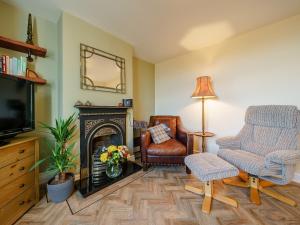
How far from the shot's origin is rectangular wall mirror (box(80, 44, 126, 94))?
206cm

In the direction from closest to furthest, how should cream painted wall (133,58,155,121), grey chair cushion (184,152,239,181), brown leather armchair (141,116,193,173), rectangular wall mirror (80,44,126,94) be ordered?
grey chair cushion (184,152,239,181) < rectangular wall mirror (80,44,126,94) < brown leather armchair (141,116,193,173) < cream painted wall (133,58,155,121)

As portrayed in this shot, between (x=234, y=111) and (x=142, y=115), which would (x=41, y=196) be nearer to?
(x=142, y=115)

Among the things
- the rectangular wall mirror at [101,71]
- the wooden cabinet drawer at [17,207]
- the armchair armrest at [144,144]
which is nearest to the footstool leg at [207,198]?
the armchair armrest at [144,144]

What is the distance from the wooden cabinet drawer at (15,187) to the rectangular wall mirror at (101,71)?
126 centimetres

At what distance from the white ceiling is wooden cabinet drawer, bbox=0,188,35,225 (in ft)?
7.19

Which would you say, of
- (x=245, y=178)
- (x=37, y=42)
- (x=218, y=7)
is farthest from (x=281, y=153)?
(x=37, y=42)

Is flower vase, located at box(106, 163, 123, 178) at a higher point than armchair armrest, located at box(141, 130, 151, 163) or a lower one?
lower

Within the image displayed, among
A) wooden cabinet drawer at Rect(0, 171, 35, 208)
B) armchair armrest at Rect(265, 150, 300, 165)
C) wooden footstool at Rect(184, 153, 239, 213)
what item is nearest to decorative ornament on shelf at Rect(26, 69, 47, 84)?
wooden cabinet drawer at Rect(0, 171, 35, 208)

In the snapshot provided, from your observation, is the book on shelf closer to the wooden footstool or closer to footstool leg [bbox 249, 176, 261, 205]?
the wooden footstool

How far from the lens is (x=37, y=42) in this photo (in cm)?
190

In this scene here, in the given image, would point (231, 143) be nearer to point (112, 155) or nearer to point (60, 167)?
point (112, 155)

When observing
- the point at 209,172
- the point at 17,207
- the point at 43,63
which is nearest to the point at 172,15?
the point at 43,63

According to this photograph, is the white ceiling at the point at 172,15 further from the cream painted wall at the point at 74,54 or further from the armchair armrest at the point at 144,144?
the armchair armrest at the point at 144,144

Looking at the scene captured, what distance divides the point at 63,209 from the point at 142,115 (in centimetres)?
234
